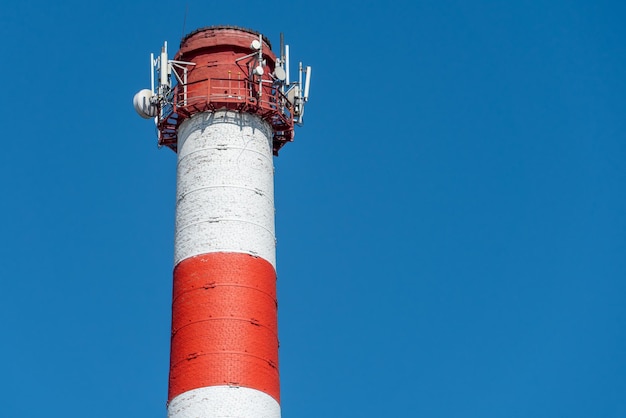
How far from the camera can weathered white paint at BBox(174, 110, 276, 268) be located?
157ft

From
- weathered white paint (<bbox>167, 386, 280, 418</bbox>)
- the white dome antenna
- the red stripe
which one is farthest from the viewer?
the white dome antenna

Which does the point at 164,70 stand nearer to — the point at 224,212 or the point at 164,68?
the point at 164,68

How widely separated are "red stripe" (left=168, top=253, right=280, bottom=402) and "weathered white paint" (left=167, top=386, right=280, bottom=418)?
220 mm

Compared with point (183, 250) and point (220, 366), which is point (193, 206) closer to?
point (183, 250)

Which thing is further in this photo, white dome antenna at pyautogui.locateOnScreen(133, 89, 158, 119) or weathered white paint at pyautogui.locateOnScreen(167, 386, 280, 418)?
white dome antenna at pyautogui.locateOnScreen(133, 89, 158, 119)

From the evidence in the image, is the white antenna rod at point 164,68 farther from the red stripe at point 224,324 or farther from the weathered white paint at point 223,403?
the weathered white paint at point 223,403

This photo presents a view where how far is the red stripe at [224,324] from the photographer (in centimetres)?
4581

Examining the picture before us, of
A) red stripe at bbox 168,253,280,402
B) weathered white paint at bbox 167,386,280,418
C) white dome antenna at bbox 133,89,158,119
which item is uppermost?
white dome antenna at bbox 133,89,158,119

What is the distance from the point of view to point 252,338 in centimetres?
4650

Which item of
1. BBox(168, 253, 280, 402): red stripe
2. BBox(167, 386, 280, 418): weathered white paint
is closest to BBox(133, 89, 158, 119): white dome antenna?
BBox(168, 253, 280, 402): red stripe

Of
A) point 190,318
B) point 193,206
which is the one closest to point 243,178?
point 193,206

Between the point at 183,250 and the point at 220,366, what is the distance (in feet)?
14.7

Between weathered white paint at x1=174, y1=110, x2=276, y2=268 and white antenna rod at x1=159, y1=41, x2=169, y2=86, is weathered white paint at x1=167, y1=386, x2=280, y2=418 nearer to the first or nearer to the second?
weathered white paint at x1=174, y1=110, x2=276, y2=268

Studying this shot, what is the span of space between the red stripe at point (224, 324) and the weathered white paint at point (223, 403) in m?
0.22
